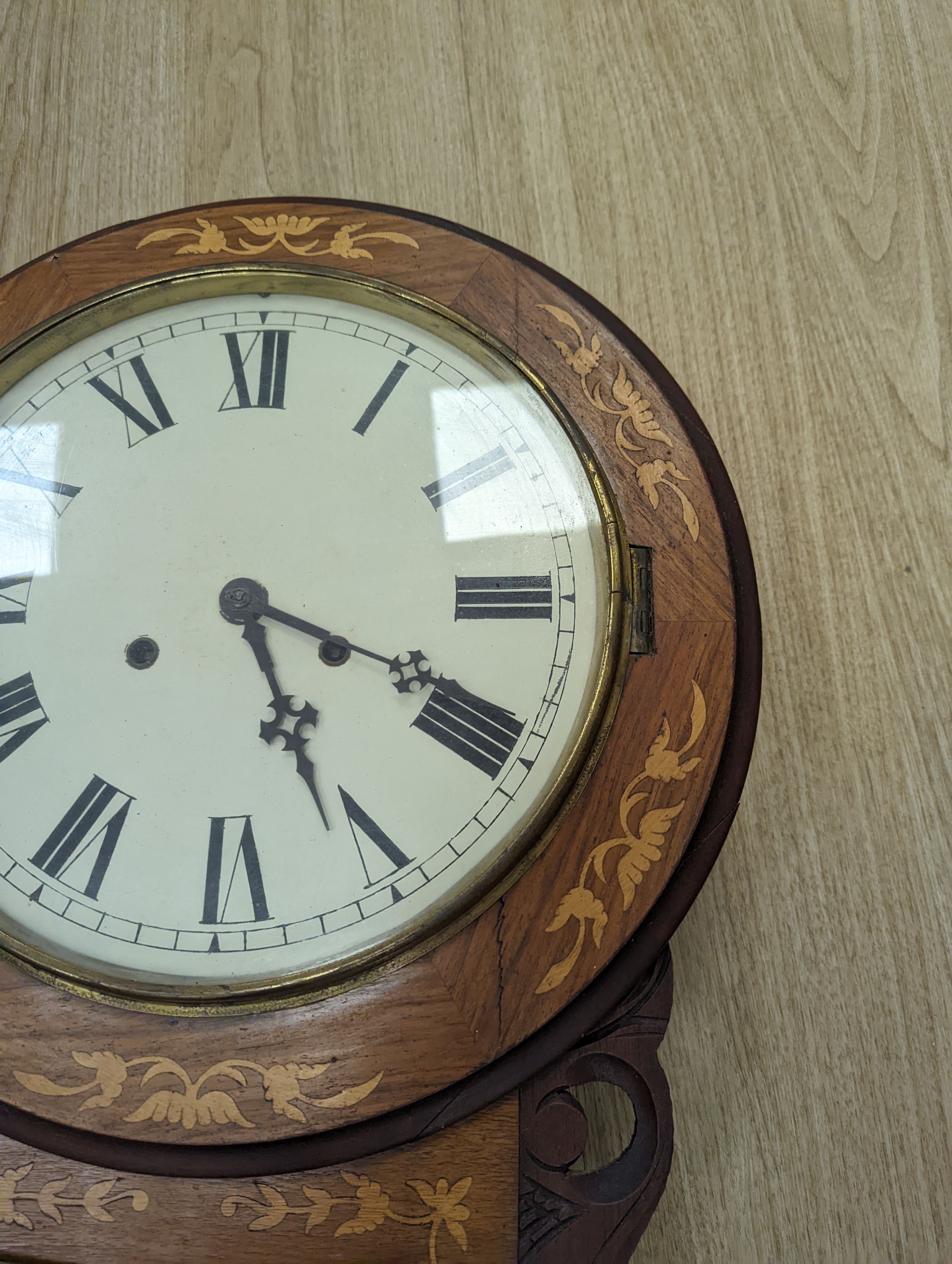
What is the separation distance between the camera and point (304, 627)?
702 mm

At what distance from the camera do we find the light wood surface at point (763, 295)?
2.50 ft

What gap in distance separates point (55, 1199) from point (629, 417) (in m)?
0.61

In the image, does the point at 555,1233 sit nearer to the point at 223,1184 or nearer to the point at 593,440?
the point at 223,1184

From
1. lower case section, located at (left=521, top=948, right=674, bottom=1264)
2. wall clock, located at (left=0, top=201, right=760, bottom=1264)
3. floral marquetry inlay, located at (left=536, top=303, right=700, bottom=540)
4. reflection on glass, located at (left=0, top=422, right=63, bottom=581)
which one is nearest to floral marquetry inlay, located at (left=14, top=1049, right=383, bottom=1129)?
wall clock, located at (left=0, top=201, right=760, bottom=1264)

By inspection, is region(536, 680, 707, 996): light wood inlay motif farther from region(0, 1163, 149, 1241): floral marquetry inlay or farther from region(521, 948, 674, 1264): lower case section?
region(0, 1163, 149, 1241): floral marquetry inlay

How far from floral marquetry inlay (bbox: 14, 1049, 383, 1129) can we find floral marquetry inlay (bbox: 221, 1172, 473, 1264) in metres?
0.04

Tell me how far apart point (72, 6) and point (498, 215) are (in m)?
0.54

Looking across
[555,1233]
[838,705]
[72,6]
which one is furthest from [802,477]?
[72,6]

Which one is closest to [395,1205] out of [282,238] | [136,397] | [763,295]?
[136,397]

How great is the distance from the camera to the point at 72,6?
112cm

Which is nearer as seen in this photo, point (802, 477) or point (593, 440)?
point (593, 440)

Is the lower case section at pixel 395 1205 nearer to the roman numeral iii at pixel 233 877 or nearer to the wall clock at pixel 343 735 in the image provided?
the wall clock at pixel 343 735

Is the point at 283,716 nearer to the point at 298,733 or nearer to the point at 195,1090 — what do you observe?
the point at 298,733

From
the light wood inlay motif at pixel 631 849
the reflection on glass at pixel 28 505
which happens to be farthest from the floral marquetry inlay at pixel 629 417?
the reflection on glass at pixel 28 505
